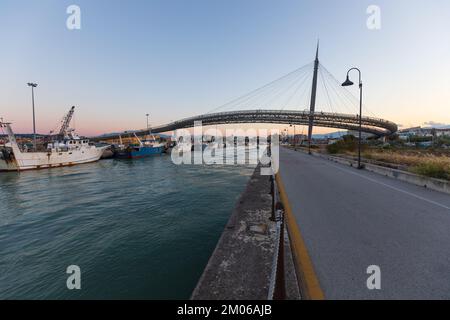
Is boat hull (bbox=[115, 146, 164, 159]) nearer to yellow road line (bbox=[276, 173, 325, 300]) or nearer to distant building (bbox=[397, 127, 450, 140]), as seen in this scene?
yellow road line (bbox=[276, 173, 325, 300])

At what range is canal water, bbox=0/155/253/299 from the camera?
4.29 metres

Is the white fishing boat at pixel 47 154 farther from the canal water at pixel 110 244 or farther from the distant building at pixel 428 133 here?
the distant building at pixel 428 133

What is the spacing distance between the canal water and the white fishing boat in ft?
65.5

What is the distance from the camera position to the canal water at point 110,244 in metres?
4.29

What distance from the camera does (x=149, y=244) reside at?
5.99m

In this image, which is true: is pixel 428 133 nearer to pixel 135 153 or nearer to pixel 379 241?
pixel 135 153

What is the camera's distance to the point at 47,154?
29031 millimetres

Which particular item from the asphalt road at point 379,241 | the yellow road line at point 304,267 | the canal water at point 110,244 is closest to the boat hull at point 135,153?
the canal water at point 110,244

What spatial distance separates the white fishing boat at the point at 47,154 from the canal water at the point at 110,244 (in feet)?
65.5

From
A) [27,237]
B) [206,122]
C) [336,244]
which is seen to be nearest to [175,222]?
[27,237]

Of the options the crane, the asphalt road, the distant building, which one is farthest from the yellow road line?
the distant building
